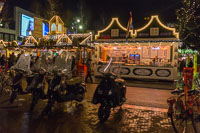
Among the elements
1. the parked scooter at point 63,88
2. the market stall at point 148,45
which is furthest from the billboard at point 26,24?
the parked scooter at point 63,88

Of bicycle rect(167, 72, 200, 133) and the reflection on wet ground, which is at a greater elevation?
bicycle rect(167, 72, 200, 133)

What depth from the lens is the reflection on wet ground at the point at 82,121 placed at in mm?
4453

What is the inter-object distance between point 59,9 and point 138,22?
15.8 meters

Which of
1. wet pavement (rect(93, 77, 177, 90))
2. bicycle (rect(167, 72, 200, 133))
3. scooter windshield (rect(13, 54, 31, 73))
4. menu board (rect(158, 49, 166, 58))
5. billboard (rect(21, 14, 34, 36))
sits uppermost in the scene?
billboard (rect(21, 14, 34, 36))

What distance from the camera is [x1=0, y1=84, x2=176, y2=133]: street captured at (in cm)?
447

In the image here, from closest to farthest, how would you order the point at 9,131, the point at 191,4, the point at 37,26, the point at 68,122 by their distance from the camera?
the point at 9,131 < the point at 68,122 < the point at 191,4 < the point at 37,26

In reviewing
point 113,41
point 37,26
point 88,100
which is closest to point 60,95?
point 88,100

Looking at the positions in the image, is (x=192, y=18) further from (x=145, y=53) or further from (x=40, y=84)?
(x=40, y=84)

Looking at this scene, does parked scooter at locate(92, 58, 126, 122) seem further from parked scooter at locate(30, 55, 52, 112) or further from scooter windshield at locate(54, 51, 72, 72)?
parked scooter at locate(30, 55, 52, 112)

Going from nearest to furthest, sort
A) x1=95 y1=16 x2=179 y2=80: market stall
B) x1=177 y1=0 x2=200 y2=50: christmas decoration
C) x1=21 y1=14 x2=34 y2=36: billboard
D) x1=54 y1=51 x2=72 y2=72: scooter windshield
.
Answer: x1=54 y1=51 x2=72 y2=72: scooter windshield
x1=95 y1=16 x2=179 y2=80: market stall
x1=177 y1=0 x2=200 y2=50: christmas decoration
x1=21 y1=14 x2=34 y2=36: billboard

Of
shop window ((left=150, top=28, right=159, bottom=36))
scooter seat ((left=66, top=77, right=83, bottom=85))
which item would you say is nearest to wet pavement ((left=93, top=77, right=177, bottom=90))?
shop window ((left=150, top=28, right=159, bottom=36))

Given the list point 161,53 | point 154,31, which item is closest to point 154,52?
point 161,53

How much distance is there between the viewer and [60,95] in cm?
557

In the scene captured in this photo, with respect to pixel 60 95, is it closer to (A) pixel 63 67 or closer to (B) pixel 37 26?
(A) pixel 63 67
